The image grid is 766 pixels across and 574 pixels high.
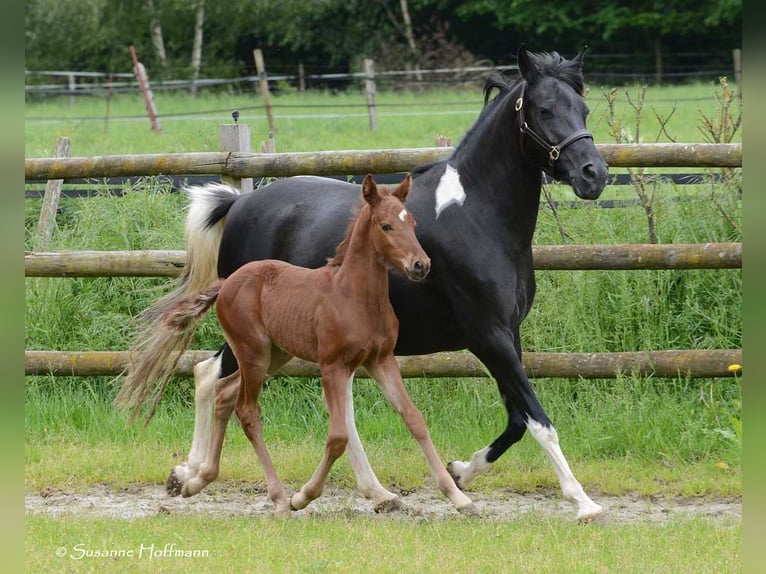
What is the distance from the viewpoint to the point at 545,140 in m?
4.32

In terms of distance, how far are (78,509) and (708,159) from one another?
3.75 meters

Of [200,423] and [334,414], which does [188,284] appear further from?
[334,414]

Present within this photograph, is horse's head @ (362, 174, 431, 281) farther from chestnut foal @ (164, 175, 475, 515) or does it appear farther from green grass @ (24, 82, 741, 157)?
green grass @ (24, 82, 741, 157)

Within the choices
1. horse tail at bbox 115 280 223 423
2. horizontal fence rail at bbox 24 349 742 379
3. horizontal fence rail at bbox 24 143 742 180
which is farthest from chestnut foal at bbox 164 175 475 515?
horizontal fence rail at bbox 24 143 742 180

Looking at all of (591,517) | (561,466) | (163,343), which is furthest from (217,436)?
(591,517)

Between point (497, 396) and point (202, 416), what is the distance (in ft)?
6.02

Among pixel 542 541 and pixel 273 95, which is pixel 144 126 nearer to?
pixel 273 95

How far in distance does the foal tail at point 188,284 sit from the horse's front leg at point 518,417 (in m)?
1.55

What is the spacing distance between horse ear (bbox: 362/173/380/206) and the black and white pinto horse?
0.66 m

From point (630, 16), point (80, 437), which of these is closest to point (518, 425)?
point (80, 437)

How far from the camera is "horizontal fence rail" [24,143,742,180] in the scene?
545cm

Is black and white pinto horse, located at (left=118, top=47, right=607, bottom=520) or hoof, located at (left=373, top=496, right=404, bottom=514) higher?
black and white pinto horse, located at (left=118, top=47, right=607, bottom=520)

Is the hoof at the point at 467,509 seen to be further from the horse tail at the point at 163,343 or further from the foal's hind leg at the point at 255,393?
the horse tail at the point at 163,343

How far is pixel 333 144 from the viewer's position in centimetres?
1678
